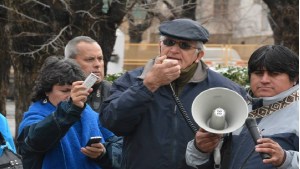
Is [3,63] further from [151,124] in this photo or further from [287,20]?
[151,124]

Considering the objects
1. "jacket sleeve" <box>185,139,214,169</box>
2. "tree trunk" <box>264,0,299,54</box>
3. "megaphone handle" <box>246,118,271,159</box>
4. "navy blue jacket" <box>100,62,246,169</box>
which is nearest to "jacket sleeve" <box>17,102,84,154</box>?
"navy blue jacket" <box>100,62,246,169</box>

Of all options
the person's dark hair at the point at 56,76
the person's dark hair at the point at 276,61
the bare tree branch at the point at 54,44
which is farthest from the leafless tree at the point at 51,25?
the person's dark hair at the point at 276,61

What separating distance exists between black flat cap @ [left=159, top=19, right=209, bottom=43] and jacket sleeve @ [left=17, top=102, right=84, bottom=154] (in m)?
0.78

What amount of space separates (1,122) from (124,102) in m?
1.28

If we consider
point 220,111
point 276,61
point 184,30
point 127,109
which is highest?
point 184,30

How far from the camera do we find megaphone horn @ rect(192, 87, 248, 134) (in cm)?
337

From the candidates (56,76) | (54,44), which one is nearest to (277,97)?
(56,76)

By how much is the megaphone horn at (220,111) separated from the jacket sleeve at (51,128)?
1.14 m

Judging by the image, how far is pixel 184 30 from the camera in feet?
13.2

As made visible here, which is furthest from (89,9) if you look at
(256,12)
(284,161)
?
(256,12)

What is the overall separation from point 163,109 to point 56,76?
0.99 m

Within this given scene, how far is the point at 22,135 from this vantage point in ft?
15.7

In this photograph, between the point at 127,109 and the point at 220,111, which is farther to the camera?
the point at 127,109

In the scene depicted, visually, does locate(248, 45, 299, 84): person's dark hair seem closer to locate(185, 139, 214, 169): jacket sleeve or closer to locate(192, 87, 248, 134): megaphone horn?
locate(192, 87, 248, 134): megaphone horn
